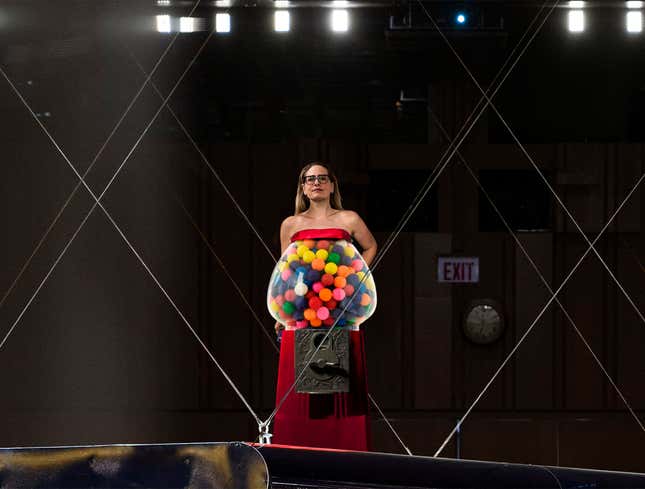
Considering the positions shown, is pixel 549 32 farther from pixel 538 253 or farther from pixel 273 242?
pixel 273 242

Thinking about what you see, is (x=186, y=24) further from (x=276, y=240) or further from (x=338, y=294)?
(x=338, y=294)

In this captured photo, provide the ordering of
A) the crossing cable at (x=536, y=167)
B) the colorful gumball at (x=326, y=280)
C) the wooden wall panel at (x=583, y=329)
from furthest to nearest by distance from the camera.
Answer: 1. the wooden wall panel at (x=583, y=329)
2. the crossing cable at (x=536, y=167)
3. the colorful gumball at (x=326, y=280)

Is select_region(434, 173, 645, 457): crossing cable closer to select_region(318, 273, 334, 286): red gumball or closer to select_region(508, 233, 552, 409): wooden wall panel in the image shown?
select_region(508, 233, 552, 409): wooden wall panel

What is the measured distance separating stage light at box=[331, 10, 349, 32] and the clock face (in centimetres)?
143

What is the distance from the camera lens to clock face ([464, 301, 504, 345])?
13.5 ft

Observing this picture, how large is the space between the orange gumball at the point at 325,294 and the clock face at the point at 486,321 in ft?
6.69

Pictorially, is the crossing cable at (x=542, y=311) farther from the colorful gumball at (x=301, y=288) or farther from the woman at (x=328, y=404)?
the colorful gumball at (x=301, y=288)

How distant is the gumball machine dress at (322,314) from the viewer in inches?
87.8

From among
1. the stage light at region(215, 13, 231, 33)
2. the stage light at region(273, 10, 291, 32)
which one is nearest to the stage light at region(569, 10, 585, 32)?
the stage light at region(273, 10, 291, 32)

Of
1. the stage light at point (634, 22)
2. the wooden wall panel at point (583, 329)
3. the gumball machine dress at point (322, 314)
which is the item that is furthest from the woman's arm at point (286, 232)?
the stage light at point (634, 22)

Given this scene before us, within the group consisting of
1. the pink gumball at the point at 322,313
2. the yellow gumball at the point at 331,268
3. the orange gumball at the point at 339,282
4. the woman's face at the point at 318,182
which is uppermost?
the woman's face at the point at 318,182

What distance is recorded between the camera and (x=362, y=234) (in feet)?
8.24

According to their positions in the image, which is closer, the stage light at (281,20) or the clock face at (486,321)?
the stage light at (281,20)

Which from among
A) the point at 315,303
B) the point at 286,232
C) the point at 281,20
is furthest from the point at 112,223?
the point at 315,303
